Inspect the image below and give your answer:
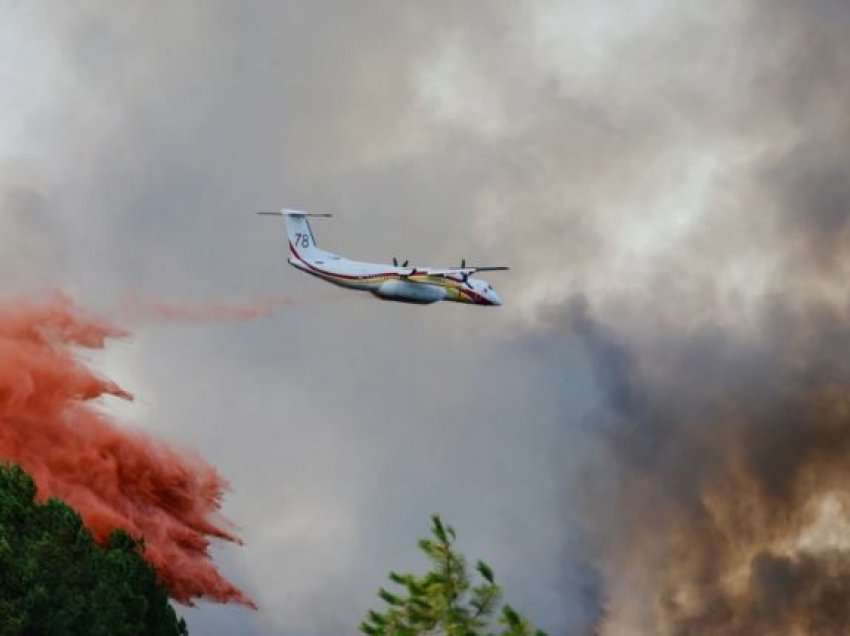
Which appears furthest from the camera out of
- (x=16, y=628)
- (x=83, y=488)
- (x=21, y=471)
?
(x=83, y=488)

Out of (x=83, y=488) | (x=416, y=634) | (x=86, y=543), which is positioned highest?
(x=83, y=488)

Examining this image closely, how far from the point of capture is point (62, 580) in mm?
168875

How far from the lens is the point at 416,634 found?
366ft

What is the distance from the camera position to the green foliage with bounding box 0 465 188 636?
166m

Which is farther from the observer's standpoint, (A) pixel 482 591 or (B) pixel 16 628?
(B) pixel 16 628

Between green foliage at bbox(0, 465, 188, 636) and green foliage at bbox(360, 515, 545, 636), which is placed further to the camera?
green foliage at bbox(0, 465, 188, 636)

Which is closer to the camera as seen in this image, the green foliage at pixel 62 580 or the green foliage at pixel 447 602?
the green foliage at pixel 447 602

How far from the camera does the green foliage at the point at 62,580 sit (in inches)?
6540

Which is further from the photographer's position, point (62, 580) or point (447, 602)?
point (62, 580)

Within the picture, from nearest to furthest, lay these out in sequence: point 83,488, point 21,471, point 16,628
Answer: point 16,628 → point 21,471 → point 83,488

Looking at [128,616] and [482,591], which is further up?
[128,616]

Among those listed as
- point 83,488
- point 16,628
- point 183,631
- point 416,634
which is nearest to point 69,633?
point 16,628

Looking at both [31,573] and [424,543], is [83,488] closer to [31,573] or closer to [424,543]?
[31,573]

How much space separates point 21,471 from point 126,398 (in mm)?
23860
